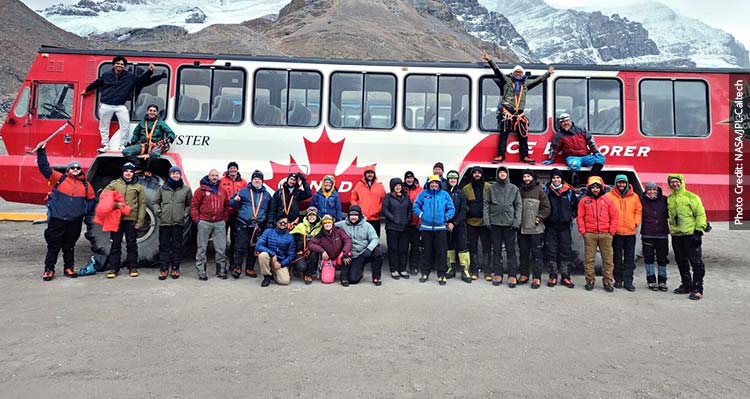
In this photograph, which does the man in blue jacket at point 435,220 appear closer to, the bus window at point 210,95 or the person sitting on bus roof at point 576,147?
the person sitting on bus roof at point 576,147

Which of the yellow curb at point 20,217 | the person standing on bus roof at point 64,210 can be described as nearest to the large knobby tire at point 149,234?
the person standing on bus roof at point 64,210

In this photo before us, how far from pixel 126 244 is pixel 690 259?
7.41m

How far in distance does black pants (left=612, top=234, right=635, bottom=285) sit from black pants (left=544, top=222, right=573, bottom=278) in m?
0.57

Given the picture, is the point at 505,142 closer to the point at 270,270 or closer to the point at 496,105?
the point at 496,105

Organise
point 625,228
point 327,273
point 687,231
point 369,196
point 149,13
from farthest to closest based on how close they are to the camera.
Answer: point 149,13
point 369,196
point 327,273
point 625,228
point 687,231

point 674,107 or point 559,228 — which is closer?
point 559,228

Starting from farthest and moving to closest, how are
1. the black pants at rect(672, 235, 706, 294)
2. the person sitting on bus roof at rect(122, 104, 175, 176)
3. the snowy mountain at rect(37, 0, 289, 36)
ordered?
the snowy mountain at rect(37, 0, 289, 36), the person sitting on bus roof at rect(122, 104, 175, 176), the black pants at rect(672, 235, 706, 294)

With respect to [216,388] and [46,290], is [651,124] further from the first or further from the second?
[46,290]

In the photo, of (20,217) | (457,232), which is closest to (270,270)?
(457,232)

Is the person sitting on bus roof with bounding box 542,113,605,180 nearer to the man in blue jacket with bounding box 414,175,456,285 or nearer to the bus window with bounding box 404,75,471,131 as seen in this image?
the bus window with bounding box 404,75,471,131

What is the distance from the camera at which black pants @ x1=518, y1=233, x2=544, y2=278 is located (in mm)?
6324

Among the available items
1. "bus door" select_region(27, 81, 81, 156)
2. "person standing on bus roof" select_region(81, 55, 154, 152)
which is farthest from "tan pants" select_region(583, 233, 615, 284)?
"bus door" select_region(27, 81, 81, 156)

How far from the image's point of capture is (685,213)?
5.97m

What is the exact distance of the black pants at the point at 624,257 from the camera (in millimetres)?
6219
